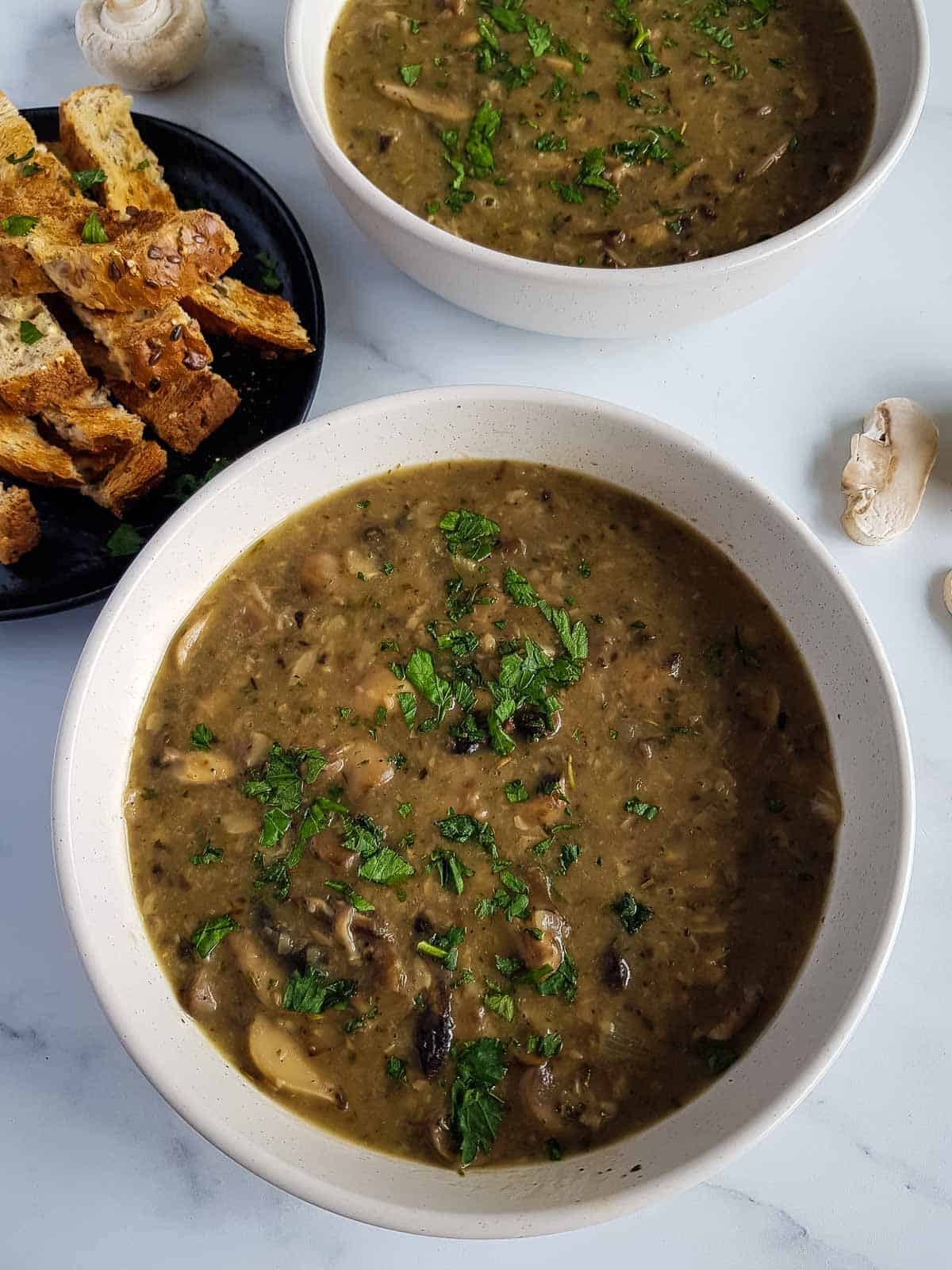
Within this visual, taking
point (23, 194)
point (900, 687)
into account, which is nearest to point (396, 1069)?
point (900, 687)

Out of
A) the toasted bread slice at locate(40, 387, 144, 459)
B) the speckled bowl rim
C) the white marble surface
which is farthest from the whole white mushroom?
the toasted bread slice at locate(40, 387, 144, 459)

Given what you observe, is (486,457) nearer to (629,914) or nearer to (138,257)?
(138,257)

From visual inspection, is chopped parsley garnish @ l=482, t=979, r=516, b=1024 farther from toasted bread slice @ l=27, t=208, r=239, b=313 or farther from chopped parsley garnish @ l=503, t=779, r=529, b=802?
toasted bread slice @ l=27, t=208, r=239, b=313

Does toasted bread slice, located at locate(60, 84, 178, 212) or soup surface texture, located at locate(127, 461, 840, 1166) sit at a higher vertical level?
toasted bread slice, located at locate(60, 84, 178, 212)

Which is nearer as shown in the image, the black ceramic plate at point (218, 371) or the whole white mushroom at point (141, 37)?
the black ceramic plate at point (218, 371)

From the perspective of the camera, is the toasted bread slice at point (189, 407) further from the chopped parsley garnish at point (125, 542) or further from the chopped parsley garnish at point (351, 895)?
the chopped parsley garnish at point (351, 895)

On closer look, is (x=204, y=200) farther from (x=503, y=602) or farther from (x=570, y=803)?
(x=570, y=803)

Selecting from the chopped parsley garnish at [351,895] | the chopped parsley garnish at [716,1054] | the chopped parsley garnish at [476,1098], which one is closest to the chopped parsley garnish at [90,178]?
the chopped parsley garnish at [351,895]
